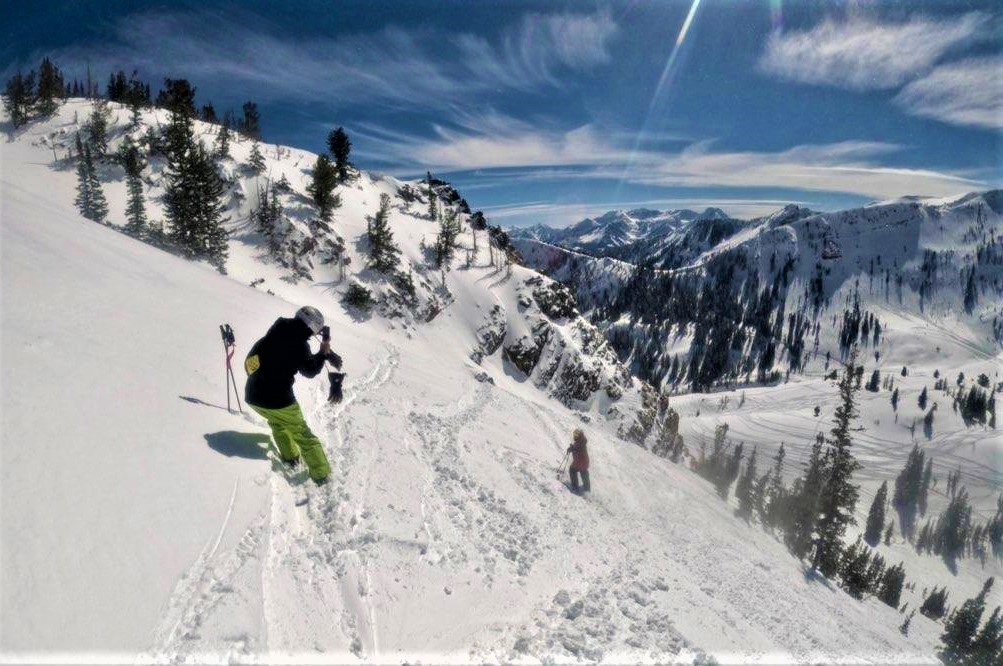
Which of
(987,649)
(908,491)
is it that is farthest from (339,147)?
(908,491)

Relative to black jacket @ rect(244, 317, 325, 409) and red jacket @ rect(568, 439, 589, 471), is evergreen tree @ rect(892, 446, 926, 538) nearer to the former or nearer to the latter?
red jacket @ rect(568, 439, 589, 471)

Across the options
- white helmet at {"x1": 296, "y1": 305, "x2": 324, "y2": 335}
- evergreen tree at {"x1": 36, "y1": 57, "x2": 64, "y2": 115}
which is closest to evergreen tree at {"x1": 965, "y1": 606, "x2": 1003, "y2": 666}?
white helmet at {"x1": 296, "y1": 305, "x2": 324, "y2": 335}

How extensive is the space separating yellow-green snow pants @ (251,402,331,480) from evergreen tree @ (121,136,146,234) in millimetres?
45043

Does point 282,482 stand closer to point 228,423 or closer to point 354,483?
point 354,483

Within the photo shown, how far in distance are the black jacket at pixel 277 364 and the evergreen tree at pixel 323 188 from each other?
5307cm

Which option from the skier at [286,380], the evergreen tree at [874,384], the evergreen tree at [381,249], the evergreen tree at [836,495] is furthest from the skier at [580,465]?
the evergreen tree at [874,384]

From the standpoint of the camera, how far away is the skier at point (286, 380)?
6926mm

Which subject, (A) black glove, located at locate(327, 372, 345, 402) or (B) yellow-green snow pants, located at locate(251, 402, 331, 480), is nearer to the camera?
(B) yellow-green snow pants, located at locate(251, 402, 331, 480)

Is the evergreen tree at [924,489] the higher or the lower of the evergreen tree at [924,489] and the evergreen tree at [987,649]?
the lower

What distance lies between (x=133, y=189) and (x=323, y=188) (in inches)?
734

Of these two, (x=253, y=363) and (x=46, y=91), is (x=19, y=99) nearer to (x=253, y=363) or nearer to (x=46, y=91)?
(x=46, y=91)

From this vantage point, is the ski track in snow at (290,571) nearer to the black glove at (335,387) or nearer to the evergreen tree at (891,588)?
the black glove at (335,387)

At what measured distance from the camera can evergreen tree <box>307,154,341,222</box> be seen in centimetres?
5291

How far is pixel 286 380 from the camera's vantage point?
7004mm
